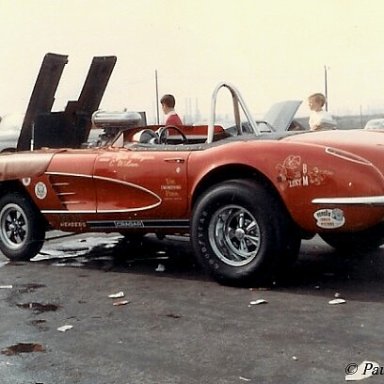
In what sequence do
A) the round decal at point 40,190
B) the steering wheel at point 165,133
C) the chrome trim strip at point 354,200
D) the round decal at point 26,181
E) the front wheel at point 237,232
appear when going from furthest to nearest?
the round decal at point 26,181 → the round decal at point 40,190 → the steering wheel at point 165,133 → the front wheel at point 237,232 → the chrome trim strip at point 354,200

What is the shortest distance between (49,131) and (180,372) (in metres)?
4.60

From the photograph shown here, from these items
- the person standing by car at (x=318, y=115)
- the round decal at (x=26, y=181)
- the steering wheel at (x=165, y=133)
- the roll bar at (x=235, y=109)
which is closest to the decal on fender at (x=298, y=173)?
the roll bar at (x=235, y=109)

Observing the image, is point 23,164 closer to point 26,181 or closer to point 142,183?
point 26,181

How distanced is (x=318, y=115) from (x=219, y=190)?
11.1 ft

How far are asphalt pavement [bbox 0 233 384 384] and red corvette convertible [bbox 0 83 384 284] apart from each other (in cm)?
32

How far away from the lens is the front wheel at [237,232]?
5.37 m

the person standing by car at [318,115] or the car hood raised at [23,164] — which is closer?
the car hood raised at [23,164]

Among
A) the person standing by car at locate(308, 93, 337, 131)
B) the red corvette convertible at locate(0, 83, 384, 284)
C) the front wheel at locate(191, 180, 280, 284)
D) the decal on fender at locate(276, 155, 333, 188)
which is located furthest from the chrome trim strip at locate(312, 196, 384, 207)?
the person standing by car at locate(308, 93, 337, 131)

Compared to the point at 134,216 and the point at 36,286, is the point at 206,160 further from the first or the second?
the point at 36,286

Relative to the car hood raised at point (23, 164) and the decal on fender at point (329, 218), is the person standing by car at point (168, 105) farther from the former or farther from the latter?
the decal on fender at point (329, 218)

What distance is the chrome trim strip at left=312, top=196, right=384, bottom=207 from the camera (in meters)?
5.00

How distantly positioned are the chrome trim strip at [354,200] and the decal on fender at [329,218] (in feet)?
0.21

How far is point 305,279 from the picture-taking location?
5820 millimetres

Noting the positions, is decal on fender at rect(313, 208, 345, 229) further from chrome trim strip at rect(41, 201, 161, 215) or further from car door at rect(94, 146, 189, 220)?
chrome trim strip at rect(41, 201, 161, 215)
